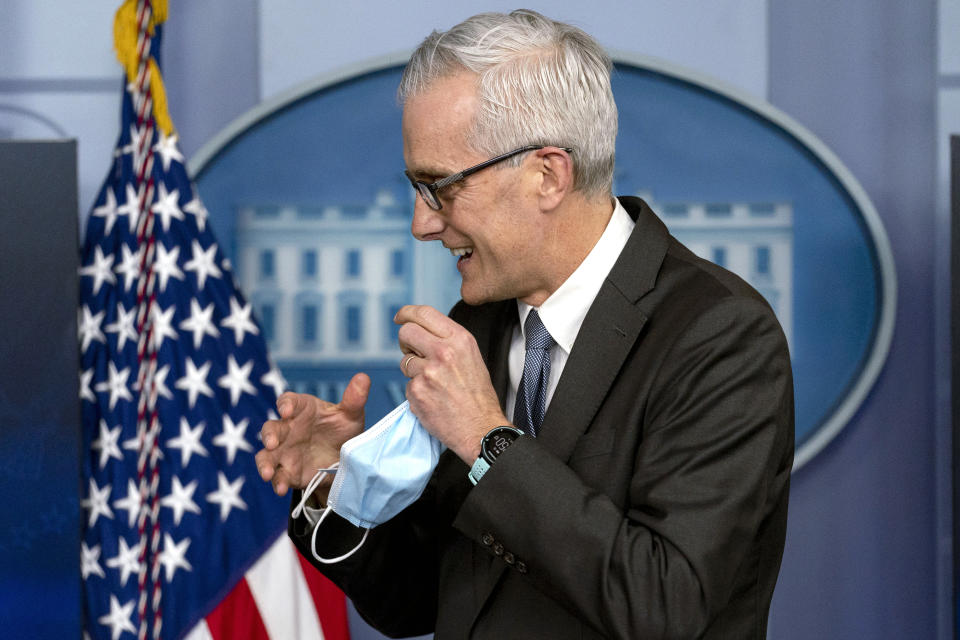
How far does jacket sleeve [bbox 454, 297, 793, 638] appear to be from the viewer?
0.98 meters

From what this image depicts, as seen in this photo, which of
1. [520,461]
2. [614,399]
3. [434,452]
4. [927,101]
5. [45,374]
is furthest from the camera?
[927,101]

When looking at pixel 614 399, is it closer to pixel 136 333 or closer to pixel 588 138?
pixel 588 138

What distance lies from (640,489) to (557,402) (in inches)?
6.4

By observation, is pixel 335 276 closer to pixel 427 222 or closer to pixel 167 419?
pixel 167 419

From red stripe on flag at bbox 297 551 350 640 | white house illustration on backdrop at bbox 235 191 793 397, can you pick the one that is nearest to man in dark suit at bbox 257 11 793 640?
red stripe on flag at bbox 297 551 350 640

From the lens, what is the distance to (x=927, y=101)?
255cm

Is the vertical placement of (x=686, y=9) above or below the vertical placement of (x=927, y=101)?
above

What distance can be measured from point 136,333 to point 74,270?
197mm

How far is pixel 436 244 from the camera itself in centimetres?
256

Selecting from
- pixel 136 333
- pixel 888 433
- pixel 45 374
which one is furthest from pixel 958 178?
pixel 45 374

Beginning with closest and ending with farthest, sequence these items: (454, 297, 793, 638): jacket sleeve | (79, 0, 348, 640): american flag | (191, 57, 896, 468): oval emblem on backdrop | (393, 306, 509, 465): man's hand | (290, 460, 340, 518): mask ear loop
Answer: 1. (454, 297, 793, 638): jacket sleeve
2. (393, 306, 509, 465): man's hand
3. (290, 460, 340, 518): mask ear loop
4. (79, 0, 348, 640): american flag
5. (191, 57, 896, 468): oval emblem on backdrop

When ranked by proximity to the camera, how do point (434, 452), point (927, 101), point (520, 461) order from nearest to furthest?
point (520, 461) → point (434, 452) → point (927, 101)

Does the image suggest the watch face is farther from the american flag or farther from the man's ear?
the american flag

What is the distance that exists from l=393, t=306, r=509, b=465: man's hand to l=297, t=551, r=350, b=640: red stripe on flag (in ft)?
4.10
